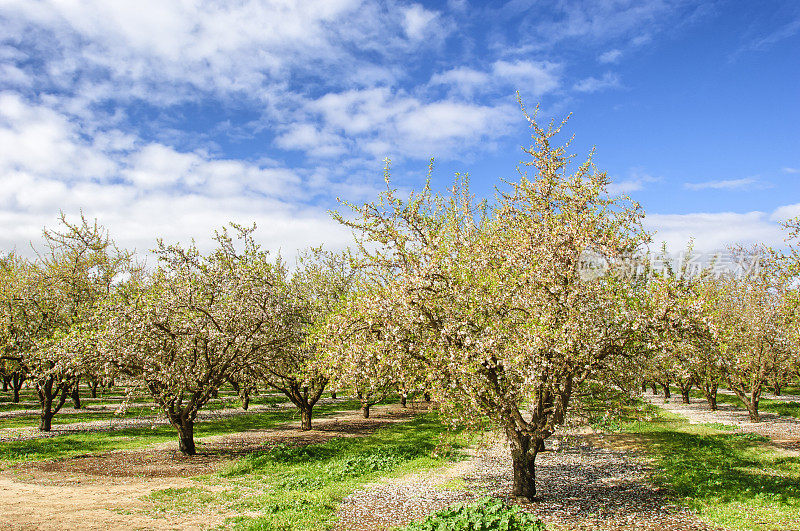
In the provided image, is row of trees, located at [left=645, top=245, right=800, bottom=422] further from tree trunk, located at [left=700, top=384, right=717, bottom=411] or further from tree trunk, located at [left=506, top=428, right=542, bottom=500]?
tree trunk, located at [left=506, top=428, right=542, bottom=500]

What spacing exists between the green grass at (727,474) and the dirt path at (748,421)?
162 cm

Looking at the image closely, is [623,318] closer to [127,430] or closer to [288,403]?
[127,430]

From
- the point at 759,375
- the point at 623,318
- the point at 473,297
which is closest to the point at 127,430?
the point at 473,297

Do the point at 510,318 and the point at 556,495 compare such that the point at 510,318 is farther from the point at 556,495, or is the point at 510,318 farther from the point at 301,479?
the point at 301,479

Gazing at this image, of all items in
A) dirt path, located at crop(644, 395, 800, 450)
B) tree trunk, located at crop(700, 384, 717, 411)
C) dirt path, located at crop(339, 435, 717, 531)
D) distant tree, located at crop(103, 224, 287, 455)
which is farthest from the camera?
tree trunk, located at crop(700, 384, 717, 411)

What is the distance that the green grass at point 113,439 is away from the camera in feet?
82.0

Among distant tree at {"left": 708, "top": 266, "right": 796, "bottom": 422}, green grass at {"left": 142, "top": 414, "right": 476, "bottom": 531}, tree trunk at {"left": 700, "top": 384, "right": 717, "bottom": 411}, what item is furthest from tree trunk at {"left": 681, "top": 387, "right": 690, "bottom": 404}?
green grass at {"left": 142, "top": 414, "right": 476, "bottom": 531}

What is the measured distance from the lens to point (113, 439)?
30219mm

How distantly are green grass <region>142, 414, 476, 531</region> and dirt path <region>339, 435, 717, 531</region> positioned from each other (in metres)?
1.06

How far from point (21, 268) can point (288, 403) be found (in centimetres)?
3000

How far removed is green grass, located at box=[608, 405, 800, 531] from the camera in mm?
14336

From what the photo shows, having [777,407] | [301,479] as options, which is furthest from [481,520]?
[777,407]

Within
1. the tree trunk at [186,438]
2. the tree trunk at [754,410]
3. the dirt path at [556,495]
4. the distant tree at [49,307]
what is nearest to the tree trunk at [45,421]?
the distant tree at [49,307]

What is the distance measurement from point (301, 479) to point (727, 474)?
1718 cm
